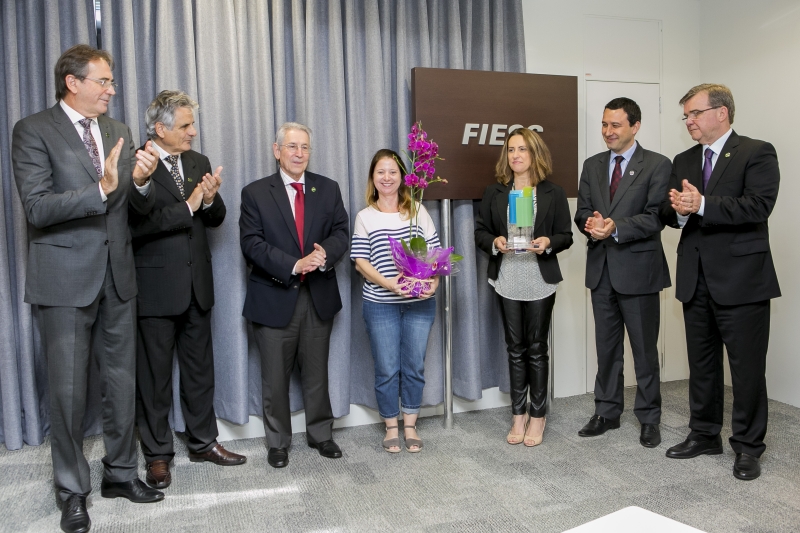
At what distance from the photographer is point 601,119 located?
461cm

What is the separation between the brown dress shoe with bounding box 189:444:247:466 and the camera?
3.37 m

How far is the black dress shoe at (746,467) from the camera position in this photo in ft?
10.1

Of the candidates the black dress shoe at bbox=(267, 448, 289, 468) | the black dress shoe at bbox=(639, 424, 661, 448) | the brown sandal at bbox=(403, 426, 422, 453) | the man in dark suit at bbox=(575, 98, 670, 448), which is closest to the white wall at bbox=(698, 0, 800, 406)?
the man in dark suit at bbox=(575, 98, 670, 448)

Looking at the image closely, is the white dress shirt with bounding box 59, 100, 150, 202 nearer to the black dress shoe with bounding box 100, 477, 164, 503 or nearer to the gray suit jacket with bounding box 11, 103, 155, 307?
the gray suit jacket with bounding box 11, 103, 155, 307

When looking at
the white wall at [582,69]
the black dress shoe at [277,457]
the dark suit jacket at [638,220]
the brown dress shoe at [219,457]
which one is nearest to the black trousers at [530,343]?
the dark suit jacket at [638,220]

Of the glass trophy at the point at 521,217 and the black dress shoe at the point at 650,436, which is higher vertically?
the glass trophy at the point at 521,217

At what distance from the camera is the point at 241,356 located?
145 inches

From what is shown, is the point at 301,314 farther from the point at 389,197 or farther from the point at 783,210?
the point at 783,210

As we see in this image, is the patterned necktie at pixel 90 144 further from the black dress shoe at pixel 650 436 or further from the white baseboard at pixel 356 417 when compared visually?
the black dress shoe at pixel 650 436

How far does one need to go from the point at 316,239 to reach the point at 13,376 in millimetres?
Result: 1763

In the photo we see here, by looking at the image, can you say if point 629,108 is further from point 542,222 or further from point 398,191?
point 398,191

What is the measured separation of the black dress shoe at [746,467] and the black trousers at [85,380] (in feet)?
9.25

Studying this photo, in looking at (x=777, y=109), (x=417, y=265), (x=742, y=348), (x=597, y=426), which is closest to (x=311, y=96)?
(x=417, y=265)

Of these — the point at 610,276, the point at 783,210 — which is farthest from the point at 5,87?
the point at 783,210
